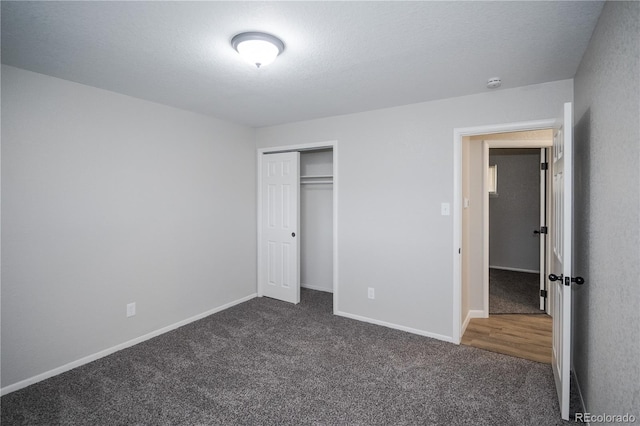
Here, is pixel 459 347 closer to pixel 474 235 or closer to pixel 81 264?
pixel 474 235

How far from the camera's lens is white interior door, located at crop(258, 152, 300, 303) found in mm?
4371

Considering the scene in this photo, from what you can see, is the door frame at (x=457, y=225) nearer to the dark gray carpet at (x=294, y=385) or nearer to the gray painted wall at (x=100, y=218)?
the dark gray carpet at (x=294, y=385)

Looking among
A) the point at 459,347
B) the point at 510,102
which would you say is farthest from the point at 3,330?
the point at 510,102

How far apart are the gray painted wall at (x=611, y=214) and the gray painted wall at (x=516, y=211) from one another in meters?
4.48

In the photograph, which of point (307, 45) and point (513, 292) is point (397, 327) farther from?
point (307, 45)

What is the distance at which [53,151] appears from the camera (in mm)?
2635

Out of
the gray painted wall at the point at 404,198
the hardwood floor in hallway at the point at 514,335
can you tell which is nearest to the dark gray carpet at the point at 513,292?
the hardwood floor in hallway at the point at 514,335

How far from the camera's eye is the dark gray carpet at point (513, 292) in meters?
4.21

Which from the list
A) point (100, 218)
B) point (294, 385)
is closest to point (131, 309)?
point (100, 218)

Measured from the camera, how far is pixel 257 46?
1944 millimetres

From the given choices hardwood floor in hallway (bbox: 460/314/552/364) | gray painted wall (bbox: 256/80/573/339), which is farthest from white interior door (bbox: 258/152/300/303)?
hardwood floor in hallway (bbox: 460/314/552/364)

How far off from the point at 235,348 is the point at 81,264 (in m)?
1.50

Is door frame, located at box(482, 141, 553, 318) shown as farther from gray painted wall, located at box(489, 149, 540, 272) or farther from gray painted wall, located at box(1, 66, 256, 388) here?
gray painted wall, located at box(1, 66, 256, 388)

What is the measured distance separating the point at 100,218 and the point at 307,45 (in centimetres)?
232
